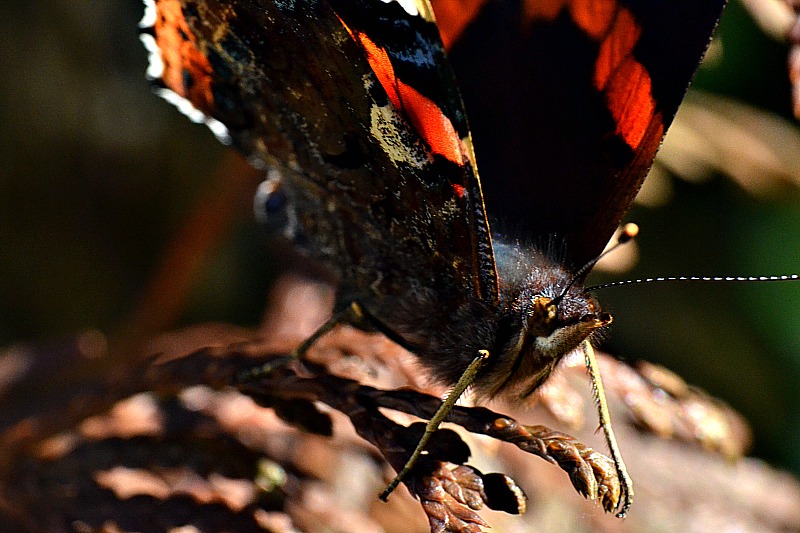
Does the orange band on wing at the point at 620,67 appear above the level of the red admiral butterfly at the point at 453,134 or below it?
above

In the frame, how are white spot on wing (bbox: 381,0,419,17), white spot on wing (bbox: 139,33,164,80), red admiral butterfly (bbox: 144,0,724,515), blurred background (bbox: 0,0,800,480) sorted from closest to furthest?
white spot on wing (bbox: 381,0,419,17) < red admiral butterfly (bbox: 144,0,724,515) < white spot on wing (bbox: 139,33,164,80) < blurred background (bbox: 0,0,800,480)

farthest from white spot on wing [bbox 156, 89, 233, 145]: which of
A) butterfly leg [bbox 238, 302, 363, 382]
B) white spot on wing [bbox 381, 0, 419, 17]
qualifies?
white spot on wing [bbox 381, 0, 419, 17]

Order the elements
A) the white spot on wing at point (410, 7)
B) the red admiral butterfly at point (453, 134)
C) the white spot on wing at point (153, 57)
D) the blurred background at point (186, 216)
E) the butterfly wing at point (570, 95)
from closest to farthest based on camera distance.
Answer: the white spot on wing at point (410, 7) → the red admiral butterfly at point (453, 134) → the butterfly wing at point (570, 95) → the white spot on wing at point (153, 57) → the blurred background at point (186, 216)

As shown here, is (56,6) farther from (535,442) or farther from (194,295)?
(535,442)

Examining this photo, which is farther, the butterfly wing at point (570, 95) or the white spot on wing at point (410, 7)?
the butterfly wing at point (570, 95)

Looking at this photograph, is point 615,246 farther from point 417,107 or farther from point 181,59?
point 181,59

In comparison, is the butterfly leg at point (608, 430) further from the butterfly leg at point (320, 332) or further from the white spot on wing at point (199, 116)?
the white spot on wing at point (199, 116)

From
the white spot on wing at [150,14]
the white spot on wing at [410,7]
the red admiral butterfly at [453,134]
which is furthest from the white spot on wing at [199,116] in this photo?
the white spot on wing at [410,7]

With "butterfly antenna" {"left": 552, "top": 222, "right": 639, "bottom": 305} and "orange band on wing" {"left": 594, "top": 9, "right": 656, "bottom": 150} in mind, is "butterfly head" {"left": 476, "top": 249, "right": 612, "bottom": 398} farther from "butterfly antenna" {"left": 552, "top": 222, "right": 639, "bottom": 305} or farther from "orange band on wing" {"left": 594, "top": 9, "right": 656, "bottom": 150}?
"orange band on wing" {"left": 594, "top": 9, "right": 656, "bottom": 150}
